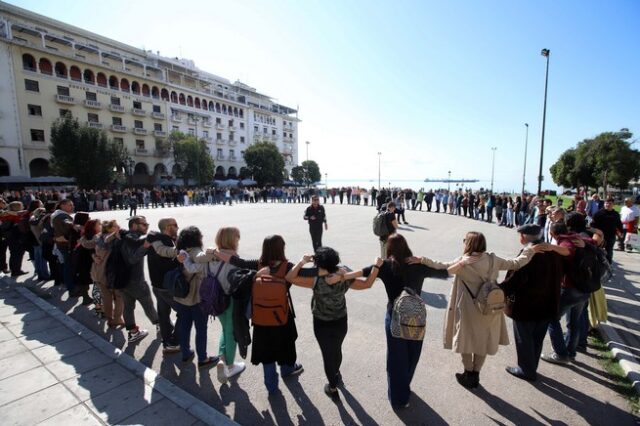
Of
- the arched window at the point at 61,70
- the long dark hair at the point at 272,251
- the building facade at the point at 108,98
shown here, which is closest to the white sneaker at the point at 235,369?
the long dark hair at the point at 272,251

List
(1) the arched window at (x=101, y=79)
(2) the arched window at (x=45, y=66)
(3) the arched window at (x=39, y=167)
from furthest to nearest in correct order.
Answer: (1) the arched window at (x=101, y=79)
(2) the arched window at (x=45, y=66)
(3) the arched window at (x=39, y=167)

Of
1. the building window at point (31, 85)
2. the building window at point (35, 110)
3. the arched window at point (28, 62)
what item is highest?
the arched window at point (28, 62)

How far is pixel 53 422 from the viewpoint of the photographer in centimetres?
282

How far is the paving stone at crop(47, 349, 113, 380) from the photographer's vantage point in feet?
11.7

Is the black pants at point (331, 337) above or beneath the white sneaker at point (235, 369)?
above

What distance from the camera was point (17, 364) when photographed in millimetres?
3734

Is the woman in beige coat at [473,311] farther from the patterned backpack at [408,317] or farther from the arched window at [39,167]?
the arched window at [39,167]

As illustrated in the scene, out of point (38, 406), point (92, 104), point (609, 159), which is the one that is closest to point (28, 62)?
point (92, 104)

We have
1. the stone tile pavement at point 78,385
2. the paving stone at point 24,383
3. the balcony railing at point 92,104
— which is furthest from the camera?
the balcony railing at point 92,104

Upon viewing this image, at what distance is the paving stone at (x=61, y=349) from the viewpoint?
3865 mm

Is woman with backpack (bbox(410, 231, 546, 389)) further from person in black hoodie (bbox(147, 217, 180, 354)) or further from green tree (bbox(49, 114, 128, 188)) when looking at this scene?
green tree (bbox(49, 114, 128, 188))

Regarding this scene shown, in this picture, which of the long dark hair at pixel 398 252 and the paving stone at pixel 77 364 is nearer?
the long dark hair at pixel 398 252

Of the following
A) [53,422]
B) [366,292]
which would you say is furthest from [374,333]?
[53,422]

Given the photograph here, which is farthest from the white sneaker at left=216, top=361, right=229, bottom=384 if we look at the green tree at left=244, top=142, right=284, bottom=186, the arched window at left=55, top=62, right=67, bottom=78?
the green tree at left=244, top=142, right=284, bottom=186
